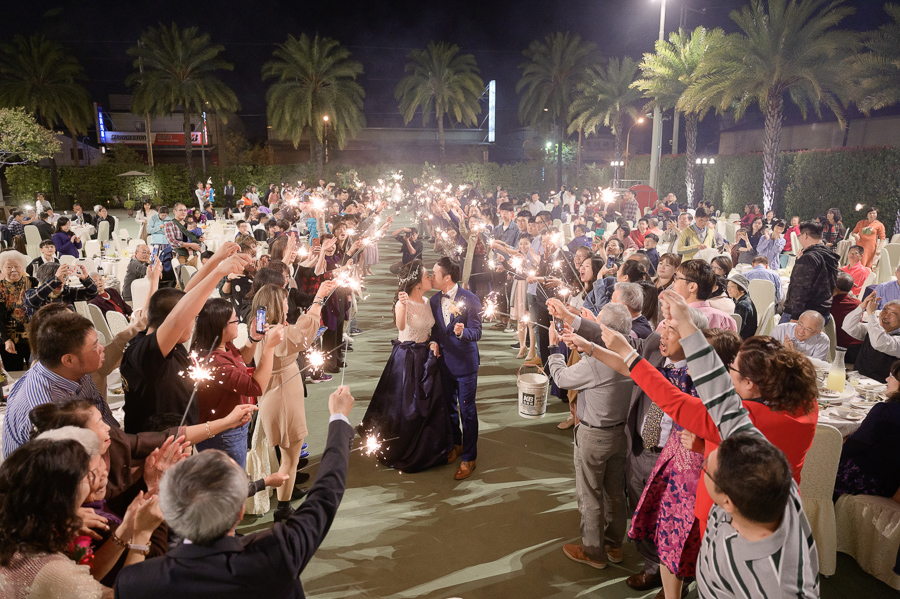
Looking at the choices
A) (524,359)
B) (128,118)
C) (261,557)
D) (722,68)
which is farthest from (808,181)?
(128,118)

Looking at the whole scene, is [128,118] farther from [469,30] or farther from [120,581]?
[120,581]

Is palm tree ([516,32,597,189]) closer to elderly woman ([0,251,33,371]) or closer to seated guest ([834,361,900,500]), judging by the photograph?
elderly woman ([0,251,33,371])

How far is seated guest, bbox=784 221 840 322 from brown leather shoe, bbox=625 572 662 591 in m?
3.81

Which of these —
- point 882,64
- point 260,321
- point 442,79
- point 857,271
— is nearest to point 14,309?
point 260,321

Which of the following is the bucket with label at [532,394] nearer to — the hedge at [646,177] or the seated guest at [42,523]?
the seated guest at [42,523]

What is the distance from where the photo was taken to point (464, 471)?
4699 mm

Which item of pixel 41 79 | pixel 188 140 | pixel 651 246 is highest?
pixel 41 79

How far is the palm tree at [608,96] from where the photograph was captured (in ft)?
Answer: 97.5

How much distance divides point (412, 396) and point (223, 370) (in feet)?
6.50

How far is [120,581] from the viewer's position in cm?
156

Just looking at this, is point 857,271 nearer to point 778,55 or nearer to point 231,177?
point 778,55

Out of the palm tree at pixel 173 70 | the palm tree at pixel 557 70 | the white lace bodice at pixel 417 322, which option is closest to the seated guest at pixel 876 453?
the white lace bodice at pixel 417 322

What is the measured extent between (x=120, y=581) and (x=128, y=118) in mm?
55287

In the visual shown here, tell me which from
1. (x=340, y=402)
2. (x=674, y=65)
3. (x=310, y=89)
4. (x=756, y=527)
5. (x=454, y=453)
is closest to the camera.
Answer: (x=756, y=527)
